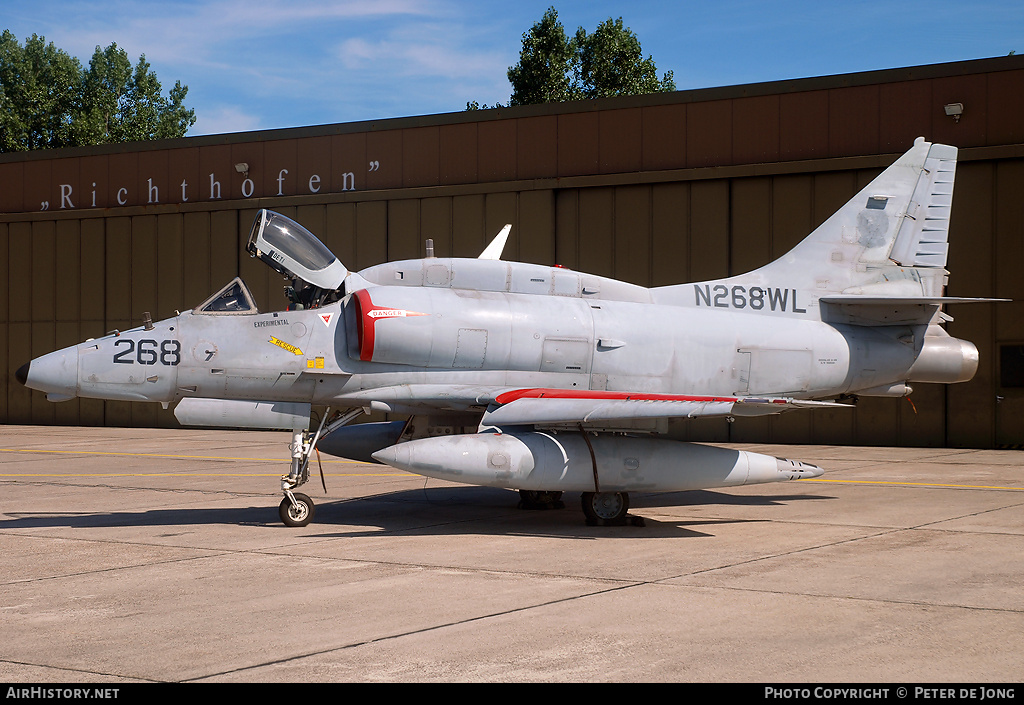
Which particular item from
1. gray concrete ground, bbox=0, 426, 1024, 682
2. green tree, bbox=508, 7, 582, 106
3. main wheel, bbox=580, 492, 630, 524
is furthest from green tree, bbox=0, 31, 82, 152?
main wheel, bbox=580, 492, 630, 524

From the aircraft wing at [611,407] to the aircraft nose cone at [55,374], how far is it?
14.6 ft

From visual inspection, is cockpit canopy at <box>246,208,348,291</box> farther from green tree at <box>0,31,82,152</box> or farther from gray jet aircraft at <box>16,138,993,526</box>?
green tree at <box>0,31,82,152</box>

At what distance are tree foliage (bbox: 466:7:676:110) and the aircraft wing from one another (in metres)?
61.1

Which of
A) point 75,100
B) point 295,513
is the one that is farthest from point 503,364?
point 75,100

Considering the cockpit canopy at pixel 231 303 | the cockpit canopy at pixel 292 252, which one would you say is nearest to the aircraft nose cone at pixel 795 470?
the cockpit canopy at pixel 292 252

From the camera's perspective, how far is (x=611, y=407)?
34.8ft

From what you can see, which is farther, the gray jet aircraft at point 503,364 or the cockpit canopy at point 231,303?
the cockpit canopy at point 231,303

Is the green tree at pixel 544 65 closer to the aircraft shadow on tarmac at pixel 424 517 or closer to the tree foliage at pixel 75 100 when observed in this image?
the tree foliage at pixel 75 100

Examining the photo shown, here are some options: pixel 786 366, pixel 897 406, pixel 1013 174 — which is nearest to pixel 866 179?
pixel 1013 174

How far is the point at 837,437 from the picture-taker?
22625 mm

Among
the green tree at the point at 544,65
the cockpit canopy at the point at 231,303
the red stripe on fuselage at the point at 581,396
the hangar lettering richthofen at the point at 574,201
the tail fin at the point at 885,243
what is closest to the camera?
the red stripe on fuselage at the point at 581,396

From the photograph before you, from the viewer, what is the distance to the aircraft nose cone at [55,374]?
10.5 m

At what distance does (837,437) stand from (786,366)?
36.0 feet

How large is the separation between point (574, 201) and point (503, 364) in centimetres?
1442
